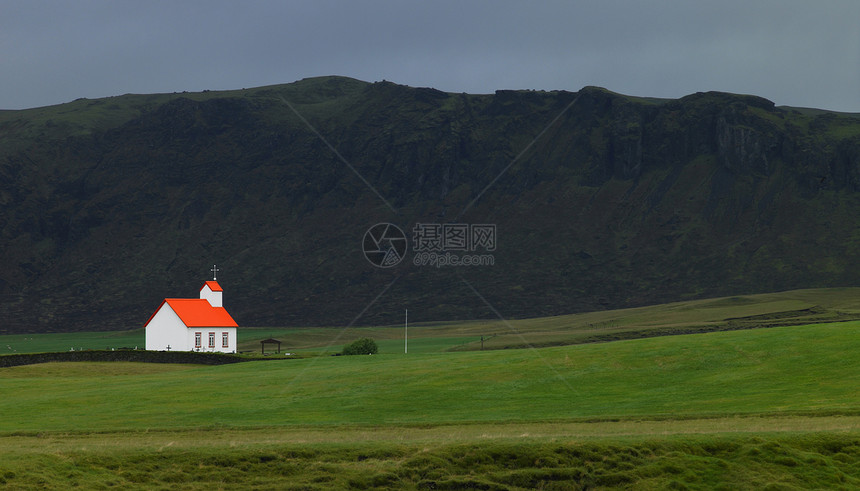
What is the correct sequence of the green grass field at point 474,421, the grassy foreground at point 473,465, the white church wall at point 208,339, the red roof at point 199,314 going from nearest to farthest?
the grassy foreground at point 473,465 < the green grass field at point 474,421 < the white church wall at point 208,339 < the red roof at point 199,314

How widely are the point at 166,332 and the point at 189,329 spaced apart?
2.25m

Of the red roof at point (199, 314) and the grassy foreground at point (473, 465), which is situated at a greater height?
the red roof at point (199, 314)

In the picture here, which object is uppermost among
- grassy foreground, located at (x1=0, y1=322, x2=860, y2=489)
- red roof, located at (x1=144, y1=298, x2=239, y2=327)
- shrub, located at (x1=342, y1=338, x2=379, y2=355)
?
red roof, located at (x1=144, y1=298, x2=239, y2=327)

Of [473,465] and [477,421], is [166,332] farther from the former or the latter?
[473,465]

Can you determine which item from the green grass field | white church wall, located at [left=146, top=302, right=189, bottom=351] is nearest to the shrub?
white church wall, located at [left=146, top=302, right=189, bottom=351]

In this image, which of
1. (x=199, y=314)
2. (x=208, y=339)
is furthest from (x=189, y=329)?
(x=199, y=314)

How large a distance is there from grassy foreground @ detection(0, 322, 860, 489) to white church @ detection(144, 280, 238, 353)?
82.5 feet

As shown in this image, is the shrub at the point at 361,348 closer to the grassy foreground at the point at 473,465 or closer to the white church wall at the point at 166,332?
the white church wall at the point at 166,332

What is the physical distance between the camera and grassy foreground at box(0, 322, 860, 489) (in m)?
26.7

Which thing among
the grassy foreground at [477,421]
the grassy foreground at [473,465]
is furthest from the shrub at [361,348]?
the grassy foreground at [473,465]

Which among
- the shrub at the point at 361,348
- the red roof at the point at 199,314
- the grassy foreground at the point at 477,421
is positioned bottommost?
the shrub at the point at 361,348

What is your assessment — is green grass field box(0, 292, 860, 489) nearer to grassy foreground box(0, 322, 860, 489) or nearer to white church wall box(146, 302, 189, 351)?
grassy foreground box(0, 322, 860, 489)

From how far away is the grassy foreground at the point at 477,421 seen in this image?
87.6 feet

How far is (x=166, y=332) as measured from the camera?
296 ft
